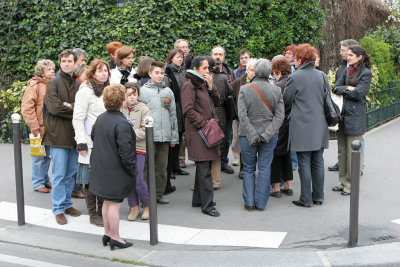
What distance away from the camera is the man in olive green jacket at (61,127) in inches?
239

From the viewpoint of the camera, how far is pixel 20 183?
19.5 feet

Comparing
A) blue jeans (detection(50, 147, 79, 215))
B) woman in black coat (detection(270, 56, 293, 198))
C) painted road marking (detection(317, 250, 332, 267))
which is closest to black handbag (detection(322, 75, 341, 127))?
woman in black coat (detection(270, 56, 293, 198))

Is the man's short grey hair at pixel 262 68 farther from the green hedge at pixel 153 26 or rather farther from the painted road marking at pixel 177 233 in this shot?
the green hedge at pixel 153 26

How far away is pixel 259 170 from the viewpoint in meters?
6.39

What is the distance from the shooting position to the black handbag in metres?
6.40

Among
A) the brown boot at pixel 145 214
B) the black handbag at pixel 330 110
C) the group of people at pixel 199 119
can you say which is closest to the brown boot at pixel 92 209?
the group of people at pixel 199 119

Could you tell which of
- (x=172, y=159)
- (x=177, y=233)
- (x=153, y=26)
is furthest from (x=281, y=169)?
(x=153, y=26)

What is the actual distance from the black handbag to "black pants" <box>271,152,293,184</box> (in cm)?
86

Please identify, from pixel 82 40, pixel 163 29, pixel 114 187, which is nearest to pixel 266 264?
pixel 114 187

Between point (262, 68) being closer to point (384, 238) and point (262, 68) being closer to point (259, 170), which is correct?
point (259, 170)

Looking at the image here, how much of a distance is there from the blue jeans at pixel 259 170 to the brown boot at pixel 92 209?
6.06 feet

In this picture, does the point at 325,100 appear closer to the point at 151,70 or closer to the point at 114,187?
the point at 151,70

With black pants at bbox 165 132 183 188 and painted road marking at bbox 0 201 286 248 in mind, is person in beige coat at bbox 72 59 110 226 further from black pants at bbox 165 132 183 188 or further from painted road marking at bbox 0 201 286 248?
black pants at bbox 165 132 183 188

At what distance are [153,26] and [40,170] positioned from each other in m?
4.68
